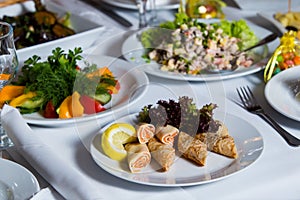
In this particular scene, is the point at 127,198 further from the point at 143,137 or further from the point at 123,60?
the point at 123,60

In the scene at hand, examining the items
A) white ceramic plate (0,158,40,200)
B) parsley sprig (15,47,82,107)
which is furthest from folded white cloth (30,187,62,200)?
parsley sprig (15,47,82,107)

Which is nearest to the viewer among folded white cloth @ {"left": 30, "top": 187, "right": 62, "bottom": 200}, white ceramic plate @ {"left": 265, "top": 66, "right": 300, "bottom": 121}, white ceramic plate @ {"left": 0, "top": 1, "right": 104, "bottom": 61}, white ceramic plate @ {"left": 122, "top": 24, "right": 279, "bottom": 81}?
folded white cloth @ {"left": 30, "top": 187, "right": 62, "bottom": 200}

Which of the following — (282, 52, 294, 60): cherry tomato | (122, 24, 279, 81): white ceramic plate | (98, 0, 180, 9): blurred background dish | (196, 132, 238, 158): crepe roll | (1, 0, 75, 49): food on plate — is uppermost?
(196, 132, 238, 158): crepe roll

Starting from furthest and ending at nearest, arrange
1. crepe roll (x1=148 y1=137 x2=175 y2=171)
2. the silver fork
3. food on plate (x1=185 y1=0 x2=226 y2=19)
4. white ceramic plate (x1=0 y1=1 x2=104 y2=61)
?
food on plate (x1=185 y1=0 x2=226 y2=19) → white ceramic plate (x1=0 y1=1 x2=104 y2=61) → the silver fork → crepe roll (x1=148 y1=137 x2=175 y2=171)

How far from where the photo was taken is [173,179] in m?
1.08

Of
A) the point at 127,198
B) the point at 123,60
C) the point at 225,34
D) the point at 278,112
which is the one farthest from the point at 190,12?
the point at 127,198

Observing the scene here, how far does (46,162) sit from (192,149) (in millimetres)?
281

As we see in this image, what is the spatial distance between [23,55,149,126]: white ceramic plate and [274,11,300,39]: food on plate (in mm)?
579

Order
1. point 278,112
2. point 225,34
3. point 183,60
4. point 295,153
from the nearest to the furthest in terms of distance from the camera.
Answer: point 295,153 → point 278,112 → point 183,60 → point 225,34

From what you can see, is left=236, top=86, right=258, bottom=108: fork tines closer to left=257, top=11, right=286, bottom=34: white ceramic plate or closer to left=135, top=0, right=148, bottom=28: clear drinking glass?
left=257, top=11, right=286, bottom=34: white ceramic plate

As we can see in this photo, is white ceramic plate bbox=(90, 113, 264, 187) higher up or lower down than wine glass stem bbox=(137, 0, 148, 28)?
higher up

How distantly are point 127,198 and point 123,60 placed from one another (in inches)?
23.7

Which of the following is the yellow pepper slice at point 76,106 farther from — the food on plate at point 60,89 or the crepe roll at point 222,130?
the crepe roll at point 222,130

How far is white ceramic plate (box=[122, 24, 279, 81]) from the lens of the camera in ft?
4.83
